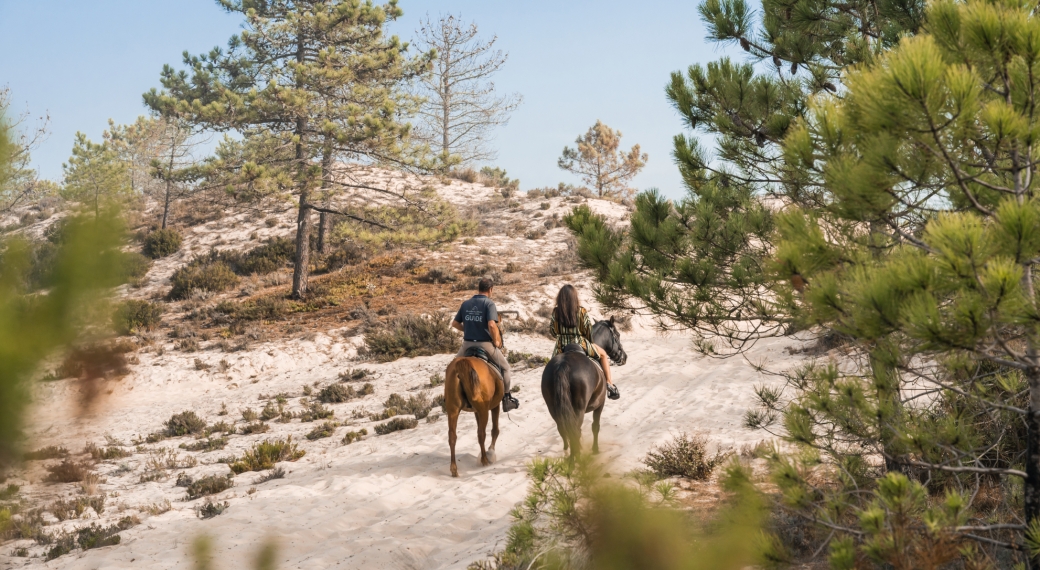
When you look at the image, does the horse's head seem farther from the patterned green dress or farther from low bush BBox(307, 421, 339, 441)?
low bush BBox(307, 421, 339, 441)

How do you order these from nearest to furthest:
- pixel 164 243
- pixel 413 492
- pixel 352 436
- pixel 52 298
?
1. pixel 52 298
2. pixel 413 492
3. pixel 352 436
4. pixel 164 243

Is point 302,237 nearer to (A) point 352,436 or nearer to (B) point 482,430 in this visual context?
(A) point 352,436

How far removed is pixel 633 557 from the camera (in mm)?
2330

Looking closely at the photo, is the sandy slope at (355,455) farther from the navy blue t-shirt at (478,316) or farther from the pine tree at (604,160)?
the pine tree at (604,160)

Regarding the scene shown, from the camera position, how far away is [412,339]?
16.8m

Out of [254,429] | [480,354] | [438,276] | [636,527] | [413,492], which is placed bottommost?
[413,492]

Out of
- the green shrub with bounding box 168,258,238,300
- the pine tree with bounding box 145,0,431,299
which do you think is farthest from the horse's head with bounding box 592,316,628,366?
the green shrub with bounding box 168,258,238,300

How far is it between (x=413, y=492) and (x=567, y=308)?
2987 mm

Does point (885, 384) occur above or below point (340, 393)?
above

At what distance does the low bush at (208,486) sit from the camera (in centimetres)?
845

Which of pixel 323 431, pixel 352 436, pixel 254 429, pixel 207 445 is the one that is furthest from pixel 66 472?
pixel 254 429

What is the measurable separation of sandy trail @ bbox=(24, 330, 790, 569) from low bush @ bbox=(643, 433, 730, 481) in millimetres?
378

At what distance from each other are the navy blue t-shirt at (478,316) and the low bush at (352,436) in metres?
3.52

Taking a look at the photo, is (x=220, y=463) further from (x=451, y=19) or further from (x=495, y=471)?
(x=451, y=19)
